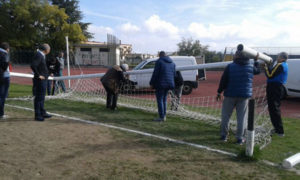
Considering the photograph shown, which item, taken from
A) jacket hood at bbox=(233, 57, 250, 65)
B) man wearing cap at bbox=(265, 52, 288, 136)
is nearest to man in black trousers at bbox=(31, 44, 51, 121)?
jacket hood at bbox=(233, 57, 250, 65)

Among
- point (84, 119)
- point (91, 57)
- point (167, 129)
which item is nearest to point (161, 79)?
point (167, 129)

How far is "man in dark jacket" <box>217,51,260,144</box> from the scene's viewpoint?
4.54 meters

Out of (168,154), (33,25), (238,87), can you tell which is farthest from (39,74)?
(33,25)

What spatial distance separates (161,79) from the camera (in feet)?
20.1

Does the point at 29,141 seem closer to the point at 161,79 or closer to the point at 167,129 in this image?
the point at 167,129

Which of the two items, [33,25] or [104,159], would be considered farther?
[33,25]

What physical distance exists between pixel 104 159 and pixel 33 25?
42.4 meters

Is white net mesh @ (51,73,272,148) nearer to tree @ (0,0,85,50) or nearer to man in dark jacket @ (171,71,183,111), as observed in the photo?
man in dark jacket @ (171,71,183,111)

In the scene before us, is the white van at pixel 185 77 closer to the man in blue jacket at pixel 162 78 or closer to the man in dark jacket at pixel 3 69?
the man in blue jacket at pixel 162 78

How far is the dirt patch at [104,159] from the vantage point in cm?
337

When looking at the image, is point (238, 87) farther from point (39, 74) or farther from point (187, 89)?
point (187, 89)

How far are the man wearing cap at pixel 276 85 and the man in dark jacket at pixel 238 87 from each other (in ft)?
1.67

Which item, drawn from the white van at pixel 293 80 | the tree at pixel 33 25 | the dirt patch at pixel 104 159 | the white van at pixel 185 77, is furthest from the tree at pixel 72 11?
the dirt patch at pixel 104 159

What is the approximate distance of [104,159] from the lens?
3.83 meters
